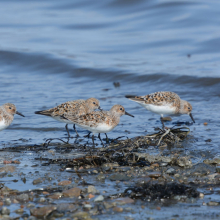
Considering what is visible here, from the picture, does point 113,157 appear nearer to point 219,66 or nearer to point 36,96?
point 36,96

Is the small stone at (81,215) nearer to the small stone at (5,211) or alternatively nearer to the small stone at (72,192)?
the small stone at (72,192)

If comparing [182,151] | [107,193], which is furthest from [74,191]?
[182,151]

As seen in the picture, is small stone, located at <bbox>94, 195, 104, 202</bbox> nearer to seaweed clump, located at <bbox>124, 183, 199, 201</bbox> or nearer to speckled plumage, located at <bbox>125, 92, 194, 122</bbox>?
seaweed clump, located at <bbox>124, 183, 199, 201</bbox>

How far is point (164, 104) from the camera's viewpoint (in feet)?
26.6

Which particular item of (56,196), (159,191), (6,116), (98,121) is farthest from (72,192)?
(6,116)

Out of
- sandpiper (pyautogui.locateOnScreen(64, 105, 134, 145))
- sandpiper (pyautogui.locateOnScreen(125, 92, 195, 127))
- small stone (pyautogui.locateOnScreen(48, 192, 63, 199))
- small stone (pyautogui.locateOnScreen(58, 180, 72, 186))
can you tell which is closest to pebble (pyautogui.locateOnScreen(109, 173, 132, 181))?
small stone (pyautogui.locateOnScreen(58, 180, 72, 186))

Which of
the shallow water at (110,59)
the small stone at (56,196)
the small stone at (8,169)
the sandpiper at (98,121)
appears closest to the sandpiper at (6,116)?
the shallow water at (110,59)

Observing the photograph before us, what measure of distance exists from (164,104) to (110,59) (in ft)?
21.5

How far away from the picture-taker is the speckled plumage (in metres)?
8.07

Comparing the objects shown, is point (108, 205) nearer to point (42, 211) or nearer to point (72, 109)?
point (42, 211)

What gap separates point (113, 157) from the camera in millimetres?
5500

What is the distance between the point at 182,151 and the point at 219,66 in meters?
7.44

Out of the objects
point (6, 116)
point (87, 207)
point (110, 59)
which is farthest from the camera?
point (110, 59)

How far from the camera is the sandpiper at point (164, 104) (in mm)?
8070
